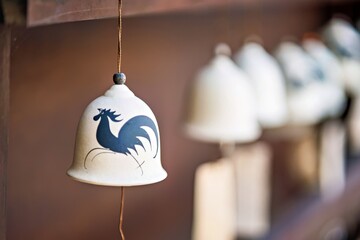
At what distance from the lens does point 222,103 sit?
2.49m

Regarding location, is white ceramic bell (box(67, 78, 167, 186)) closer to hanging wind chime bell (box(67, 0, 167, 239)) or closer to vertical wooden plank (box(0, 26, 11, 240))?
hanging wind chime bell (box(67, 0, 167, 239))

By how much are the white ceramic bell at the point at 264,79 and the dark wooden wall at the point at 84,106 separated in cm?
43

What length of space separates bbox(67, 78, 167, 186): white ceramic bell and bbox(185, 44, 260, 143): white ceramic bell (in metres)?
0.90

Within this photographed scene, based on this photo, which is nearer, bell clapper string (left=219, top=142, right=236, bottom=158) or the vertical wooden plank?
the vertical wooden plank

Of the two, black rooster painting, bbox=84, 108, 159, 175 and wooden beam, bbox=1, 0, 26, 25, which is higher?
wooden beam, bbox=1, 0, 26, 25

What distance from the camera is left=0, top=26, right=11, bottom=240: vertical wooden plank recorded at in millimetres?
1529

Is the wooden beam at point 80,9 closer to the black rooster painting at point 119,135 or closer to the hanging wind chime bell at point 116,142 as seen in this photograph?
the hanging wind chime bell at point 116,142

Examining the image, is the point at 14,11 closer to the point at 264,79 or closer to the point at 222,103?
the point at 222,103

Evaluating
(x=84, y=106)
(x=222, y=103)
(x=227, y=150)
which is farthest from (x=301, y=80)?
(x=227, y=150)

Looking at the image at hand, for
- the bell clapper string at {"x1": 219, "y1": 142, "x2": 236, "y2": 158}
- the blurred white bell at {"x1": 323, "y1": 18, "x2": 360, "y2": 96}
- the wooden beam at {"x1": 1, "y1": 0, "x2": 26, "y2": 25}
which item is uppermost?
the blurred white bell at {"x1": 323, "y1": 18, "x2": 360, "y2": 96}

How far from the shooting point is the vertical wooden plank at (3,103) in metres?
1.53

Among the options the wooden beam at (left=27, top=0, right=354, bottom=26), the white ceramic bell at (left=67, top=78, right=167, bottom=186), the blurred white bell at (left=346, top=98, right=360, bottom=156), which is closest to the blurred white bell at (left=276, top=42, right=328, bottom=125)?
the wooden beam at (left=27, top=0, right=354, bottom=26)

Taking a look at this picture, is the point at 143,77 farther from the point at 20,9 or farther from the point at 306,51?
the point at 20,9

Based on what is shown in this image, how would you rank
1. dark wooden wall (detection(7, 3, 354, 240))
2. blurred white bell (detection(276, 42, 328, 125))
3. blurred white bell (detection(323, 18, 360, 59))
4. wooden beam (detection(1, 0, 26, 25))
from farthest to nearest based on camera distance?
blurred white bell (detection(323, 18, 360, 59)) → blurred white bell (detection(276, 42, 328, 125)) → dark wooden wall (detection(7, 3, 354, 240)) → wooden beam (detection(1, 0, 26, 25))
